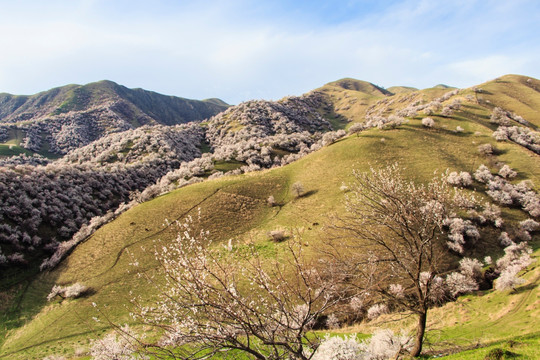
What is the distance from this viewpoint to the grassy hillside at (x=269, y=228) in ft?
74.9

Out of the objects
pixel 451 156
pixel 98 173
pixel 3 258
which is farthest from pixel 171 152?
pixel 451 156

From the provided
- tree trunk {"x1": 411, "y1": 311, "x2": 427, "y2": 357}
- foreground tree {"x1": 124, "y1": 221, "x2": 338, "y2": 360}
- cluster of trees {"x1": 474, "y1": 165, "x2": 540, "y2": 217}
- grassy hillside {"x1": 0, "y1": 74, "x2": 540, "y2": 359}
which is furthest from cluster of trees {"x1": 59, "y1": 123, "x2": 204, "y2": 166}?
tree trunk {"x1": 411, "y1": 311, "x2": 427, "y2": 357}

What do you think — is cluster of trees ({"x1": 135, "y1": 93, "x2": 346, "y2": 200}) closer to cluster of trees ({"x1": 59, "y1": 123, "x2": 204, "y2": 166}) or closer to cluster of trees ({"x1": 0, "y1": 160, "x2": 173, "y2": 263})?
cluster of trees ({"x1": 59, "y1": 123, "x2": 204, "y2": 166})

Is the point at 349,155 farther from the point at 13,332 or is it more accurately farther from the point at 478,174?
the point at 13,332

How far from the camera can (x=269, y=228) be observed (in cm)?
4500

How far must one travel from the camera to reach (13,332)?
3088 cm

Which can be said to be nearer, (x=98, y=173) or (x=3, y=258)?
(x=3, y=258)

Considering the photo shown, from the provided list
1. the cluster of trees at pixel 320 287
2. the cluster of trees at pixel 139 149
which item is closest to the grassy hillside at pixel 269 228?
the cluster of trees at pixel 320 287

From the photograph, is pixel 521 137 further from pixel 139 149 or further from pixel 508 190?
pixel 139 149

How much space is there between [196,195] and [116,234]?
55.1 feet

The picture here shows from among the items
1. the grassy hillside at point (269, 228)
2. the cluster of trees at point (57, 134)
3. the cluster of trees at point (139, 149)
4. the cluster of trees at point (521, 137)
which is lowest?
the grassy hillside at point (269, 228)

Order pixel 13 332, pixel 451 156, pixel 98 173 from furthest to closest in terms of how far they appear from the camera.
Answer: pixel 98 173 < pixel 451 156 < pixel 13 332

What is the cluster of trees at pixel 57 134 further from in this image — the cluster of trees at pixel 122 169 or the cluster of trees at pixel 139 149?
the cluster of trees at pixel 139 149

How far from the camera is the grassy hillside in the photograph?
899 inches
